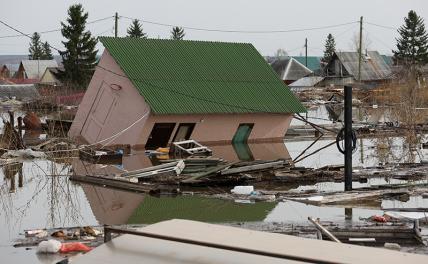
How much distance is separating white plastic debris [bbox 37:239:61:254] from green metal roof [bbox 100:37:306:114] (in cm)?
1473

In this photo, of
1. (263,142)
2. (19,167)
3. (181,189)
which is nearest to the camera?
(181,189)

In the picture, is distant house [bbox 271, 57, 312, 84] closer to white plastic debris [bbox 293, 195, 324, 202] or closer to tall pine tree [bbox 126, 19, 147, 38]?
tall pine tree [bbox 126, 19, 147, 38]

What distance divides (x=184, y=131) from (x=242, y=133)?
2.57m

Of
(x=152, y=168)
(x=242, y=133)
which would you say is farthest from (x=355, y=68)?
(x=152, y=168)

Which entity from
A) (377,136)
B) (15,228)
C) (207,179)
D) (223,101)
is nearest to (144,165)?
(207,179)

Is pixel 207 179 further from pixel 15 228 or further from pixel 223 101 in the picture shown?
pixel 223 101

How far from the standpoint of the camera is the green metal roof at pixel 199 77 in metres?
25.7

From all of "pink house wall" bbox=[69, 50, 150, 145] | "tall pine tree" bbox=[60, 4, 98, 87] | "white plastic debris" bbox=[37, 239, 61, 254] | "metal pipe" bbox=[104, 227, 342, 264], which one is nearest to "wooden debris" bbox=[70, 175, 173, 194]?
"white plastic debris" bbox=[37, 239, 61, 254]

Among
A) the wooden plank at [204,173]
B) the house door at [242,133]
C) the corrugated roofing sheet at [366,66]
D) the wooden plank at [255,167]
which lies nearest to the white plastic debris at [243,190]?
the wooden plank at [204,173]

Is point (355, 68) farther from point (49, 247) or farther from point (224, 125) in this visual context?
point (49, 247)

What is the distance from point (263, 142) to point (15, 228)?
54.8 ft

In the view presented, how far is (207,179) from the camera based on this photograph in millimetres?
16266

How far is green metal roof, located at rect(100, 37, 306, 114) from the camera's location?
25.7m

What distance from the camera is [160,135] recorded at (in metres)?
25.9
